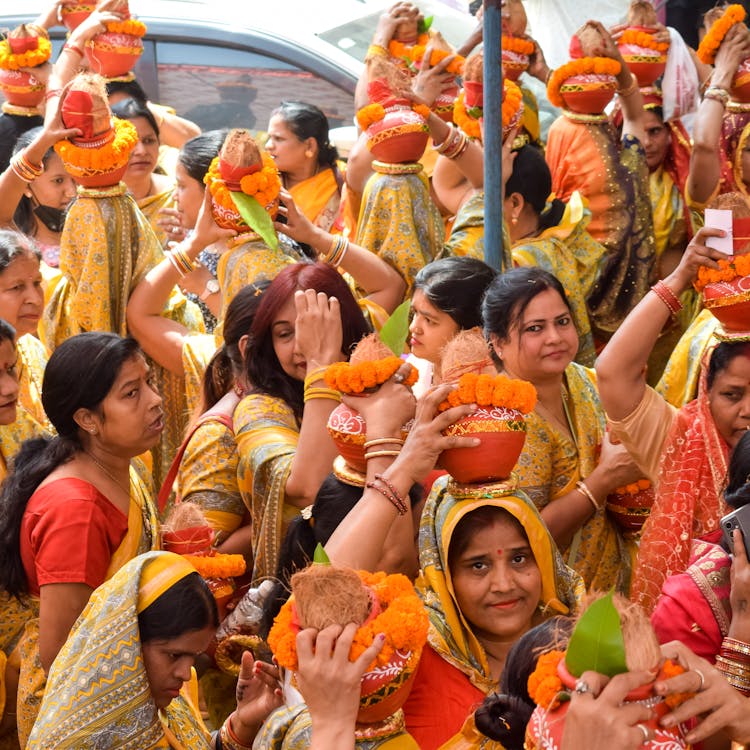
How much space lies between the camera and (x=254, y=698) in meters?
3.21

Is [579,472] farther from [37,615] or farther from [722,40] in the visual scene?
[722,40]

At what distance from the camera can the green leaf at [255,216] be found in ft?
15.4

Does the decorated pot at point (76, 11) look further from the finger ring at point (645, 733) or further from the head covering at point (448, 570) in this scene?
the finger ring at point (645, 733)

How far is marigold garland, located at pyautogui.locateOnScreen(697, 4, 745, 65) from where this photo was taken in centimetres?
532

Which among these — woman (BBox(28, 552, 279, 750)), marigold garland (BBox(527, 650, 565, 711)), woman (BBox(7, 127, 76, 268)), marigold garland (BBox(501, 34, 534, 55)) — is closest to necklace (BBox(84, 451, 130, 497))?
woman (BBox(28, 552, 279, 750))

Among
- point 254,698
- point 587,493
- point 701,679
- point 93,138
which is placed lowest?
point 254,698

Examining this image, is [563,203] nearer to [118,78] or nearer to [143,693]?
[118,78]

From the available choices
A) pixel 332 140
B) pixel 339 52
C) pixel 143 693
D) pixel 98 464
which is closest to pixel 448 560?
pixel 143 693

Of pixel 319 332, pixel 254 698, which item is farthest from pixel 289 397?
pixel 254 698

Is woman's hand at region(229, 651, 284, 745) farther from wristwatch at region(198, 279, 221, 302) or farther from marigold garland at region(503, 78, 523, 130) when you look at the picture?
marigold garland at region(503, 78, 523, 130)

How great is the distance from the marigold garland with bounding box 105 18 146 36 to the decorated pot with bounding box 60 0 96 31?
0.99 ft

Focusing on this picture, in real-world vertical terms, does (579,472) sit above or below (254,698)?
above

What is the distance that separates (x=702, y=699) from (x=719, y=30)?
12.3 ft

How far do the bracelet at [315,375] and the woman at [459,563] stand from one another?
53 cm
